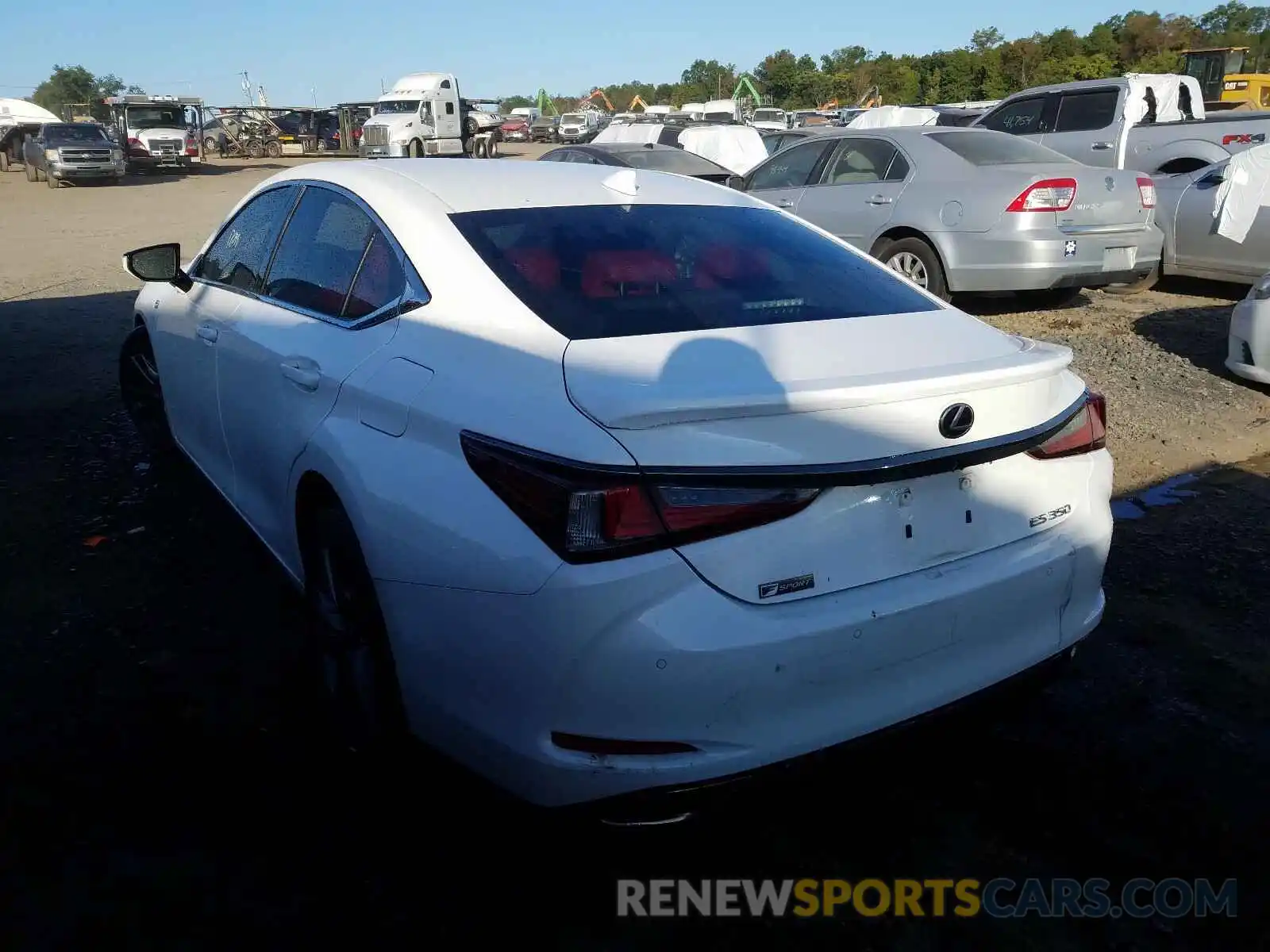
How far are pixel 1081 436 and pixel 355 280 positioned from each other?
6.33ft

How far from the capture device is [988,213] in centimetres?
779

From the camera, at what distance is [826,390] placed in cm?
204

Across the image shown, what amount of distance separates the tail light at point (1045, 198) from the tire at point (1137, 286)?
1856 millimetres

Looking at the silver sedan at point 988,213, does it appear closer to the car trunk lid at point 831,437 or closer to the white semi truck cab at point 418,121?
the car trunk lid at point 831,437

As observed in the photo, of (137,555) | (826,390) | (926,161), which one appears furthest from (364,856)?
(926,161)

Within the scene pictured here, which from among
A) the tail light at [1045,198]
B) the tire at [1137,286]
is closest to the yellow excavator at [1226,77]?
the tire at [1137,286]

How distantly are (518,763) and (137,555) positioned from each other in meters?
2.71

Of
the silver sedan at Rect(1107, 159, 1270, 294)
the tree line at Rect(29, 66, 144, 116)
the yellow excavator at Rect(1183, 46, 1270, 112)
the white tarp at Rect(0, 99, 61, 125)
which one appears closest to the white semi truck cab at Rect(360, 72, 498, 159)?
the white tarp at Rect(0, 99, 61, 125)

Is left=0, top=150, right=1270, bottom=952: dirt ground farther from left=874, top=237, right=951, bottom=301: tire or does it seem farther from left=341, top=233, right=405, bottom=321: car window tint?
left=874, top=237, right=951, bottom=301: tire

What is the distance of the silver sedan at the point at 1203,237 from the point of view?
8117mm

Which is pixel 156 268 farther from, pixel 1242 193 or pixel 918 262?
pixel 1242 193

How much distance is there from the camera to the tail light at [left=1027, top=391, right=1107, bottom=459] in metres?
2.34

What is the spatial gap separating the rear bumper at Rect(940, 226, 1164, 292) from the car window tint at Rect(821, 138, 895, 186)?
112 cm

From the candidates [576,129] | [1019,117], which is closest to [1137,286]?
[1019,117]
